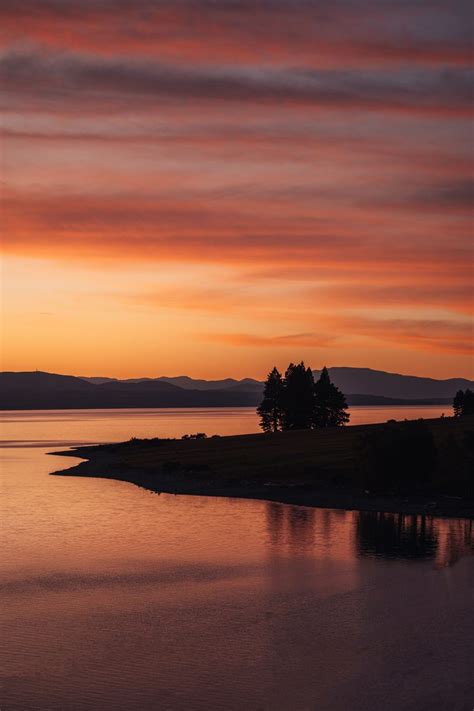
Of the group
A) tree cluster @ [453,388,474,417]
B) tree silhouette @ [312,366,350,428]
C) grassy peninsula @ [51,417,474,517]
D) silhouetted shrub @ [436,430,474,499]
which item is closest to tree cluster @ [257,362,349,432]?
tree silhouette @ [312,366,350,428]

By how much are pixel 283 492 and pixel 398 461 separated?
1052 cm

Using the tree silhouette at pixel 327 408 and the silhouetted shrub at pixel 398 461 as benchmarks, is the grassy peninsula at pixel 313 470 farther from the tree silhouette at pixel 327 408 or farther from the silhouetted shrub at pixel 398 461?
the tree silhouette at pixel 327 408

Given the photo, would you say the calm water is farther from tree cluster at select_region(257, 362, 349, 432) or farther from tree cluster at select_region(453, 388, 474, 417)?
tree cluster at select_region(453, 388, 474, 417)

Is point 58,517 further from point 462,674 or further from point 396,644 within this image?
point 462,674

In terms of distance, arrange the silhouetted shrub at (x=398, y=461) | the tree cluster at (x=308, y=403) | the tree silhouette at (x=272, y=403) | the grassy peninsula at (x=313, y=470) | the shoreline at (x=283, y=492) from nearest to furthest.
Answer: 1. the shoreline at (x=283, y=492)
2. the grassy peninsula at (x=313, y=470)
3. the silhouetted shrub at (x=398, y=461)
4. the tree cluster at (x=308, y=403)
5. the tree silhouette at (x=272, y=403)

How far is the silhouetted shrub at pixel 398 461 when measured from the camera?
216ft

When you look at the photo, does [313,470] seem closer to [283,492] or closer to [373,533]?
[283,492]

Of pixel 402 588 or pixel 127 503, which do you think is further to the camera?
pixel 127 503

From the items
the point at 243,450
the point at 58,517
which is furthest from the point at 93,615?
the point at 243,450

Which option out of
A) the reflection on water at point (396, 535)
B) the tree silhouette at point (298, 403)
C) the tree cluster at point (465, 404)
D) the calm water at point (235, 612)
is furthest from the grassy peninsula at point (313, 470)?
the tree cluster at point (465, 404)

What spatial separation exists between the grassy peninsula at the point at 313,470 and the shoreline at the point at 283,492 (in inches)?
3.1

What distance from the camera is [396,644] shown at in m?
28.0

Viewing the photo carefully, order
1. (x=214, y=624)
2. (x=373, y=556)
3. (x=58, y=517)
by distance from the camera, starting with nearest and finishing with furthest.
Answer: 1. (x=214, y=624)
2. (x=373, y=556)
3. (x=58, y=517)

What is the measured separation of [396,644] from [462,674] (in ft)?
11.6
